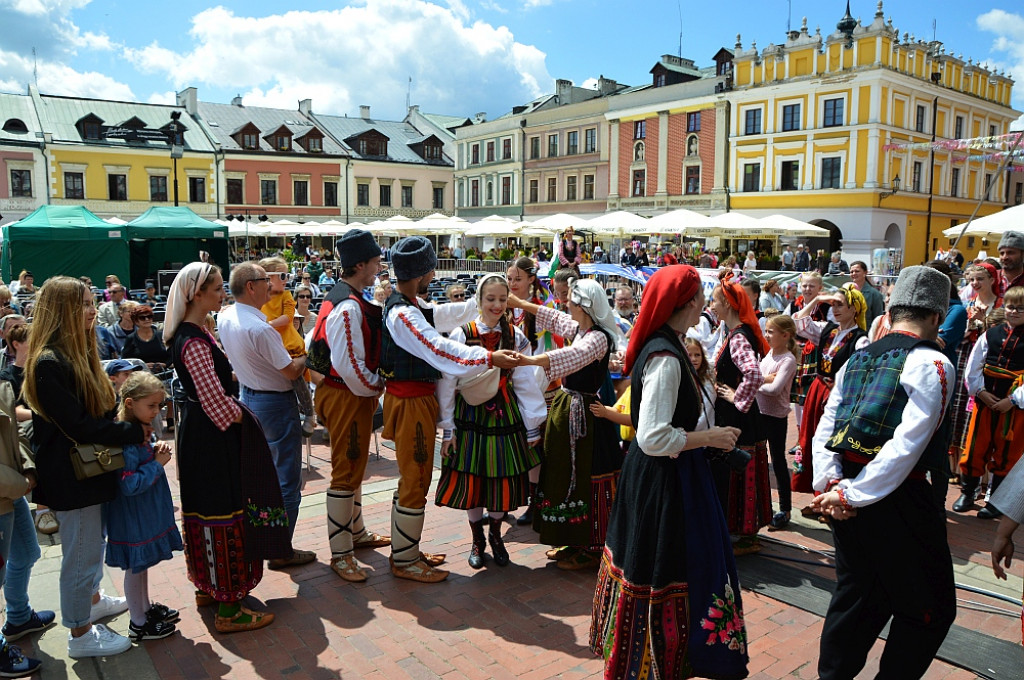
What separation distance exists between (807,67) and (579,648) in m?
36.1

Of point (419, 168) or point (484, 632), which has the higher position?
point (419, 168)

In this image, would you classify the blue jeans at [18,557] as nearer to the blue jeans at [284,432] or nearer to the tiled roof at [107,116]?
the blue jeans at [284,432]

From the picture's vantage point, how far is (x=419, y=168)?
5253 centimetres

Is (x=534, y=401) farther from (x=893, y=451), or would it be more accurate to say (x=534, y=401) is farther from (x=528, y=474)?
(x=893, y=451)

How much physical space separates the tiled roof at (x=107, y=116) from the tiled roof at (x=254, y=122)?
114 cm

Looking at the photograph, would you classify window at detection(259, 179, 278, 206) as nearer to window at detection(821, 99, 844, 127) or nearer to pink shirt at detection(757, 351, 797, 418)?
window at detection(821, 99, 844, 127)

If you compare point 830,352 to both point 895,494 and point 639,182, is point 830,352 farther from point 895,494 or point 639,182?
point 639,182

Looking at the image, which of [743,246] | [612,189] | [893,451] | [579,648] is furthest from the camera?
[612,189]

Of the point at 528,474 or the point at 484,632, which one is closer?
the point at 484,632

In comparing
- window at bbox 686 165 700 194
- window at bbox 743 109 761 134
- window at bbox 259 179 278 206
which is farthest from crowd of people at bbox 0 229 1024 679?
window at bbox 259 179 278 206

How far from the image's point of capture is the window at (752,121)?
36.2 meters

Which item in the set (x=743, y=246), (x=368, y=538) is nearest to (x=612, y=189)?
(x=743, y=246)

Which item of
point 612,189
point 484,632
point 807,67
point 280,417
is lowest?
point 484,632

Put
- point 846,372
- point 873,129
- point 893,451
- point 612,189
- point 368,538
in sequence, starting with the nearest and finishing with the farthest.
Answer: point 893,451 → point 846,372 → point 368,538 → point 873,129 → point 612,189
